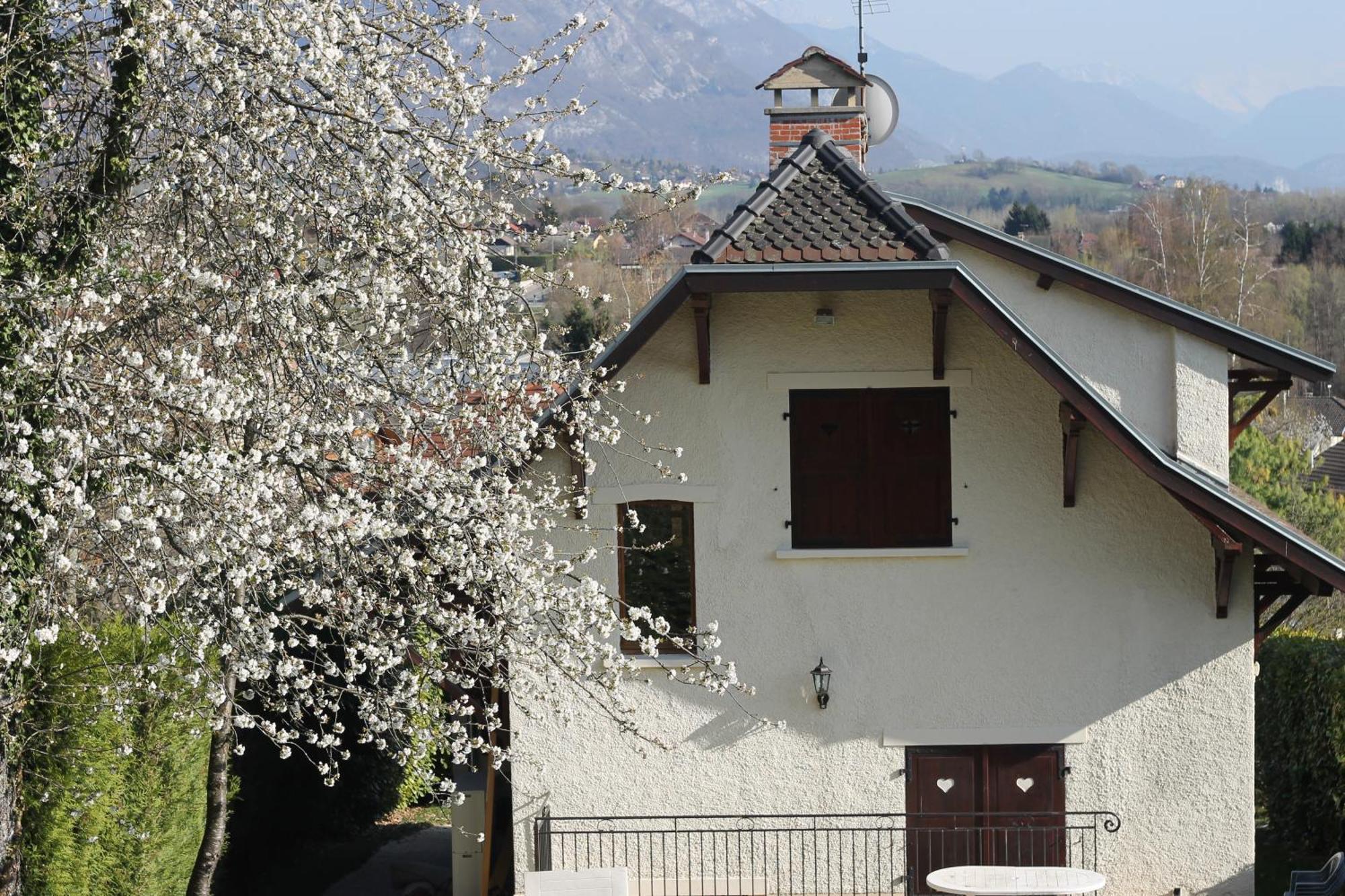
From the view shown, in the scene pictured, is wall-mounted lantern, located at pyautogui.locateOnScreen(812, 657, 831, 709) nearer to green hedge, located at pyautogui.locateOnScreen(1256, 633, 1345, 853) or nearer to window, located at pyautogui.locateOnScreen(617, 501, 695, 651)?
window, located at pyautogui.locateOnScreen(617, 501, 695, 651)

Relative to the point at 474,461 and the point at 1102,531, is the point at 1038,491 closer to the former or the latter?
the point at 1102,531

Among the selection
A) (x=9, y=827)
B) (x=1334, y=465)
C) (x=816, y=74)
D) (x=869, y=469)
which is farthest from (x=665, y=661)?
(x=1334, y=465)

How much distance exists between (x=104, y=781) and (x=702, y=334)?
5345 mm

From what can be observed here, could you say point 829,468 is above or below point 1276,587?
above

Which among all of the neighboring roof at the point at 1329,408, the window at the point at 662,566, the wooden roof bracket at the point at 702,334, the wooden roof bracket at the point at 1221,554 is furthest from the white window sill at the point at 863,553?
the neighboring roof at the point at 1329,408

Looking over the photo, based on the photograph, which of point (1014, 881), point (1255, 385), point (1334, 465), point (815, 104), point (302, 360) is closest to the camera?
point (302, 360)

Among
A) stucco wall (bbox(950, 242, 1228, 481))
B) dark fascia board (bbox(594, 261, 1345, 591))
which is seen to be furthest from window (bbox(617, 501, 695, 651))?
stucco wall (bbox(950, 242, 1228, 481))

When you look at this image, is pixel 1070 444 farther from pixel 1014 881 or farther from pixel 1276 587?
pixel 1014 881

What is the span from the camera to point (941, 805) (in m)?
11.8

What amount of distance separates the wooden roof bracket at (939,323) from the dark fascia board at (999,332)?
139mm

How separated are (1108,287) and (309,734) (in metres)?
7.32

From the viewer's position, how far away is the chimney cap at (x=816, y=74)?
517 inches

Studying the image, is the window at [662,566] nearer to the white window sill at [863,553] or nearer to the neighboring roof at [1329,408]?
the white window sill at [863,553]

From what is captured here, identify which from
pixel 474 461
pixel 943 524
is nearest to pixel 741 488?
pixel 943 524
